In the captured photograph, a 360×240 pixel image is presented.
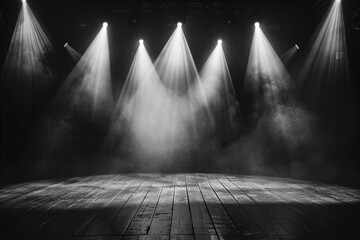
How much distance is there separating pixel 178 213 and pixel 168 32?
6.33 metres

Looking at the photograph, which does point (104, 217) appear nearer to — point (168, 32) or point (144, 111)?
point (144, 111)

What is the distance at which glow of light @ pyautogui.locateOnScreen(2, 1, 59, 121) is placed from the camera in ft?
23.2

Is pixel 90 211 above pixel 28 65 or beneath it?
beneath

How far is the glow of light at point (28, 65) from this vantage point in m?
7.08

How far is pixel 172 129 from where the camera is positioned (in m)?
8.80

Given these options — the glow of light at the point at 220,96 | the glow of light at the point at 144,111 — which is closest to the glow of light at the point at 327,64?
the glow of light at the point at 220,96

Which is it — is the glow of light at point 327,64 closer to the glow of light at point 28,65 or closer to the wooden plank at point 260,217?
the wooden plank at point 260,217

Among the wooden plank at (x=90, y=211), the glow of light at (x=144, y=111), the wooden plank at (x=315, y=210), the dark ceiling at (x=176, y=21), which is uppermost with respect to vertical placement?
the dark ceiling at (x=176, y=21)

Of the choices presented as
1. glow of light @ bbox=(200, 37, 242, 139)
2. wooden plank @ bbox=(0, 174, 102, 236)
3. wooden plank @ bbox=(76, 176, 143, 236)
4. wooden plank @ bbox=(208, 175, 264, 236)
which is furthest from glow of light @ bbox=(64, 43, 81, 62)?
wooden plank @ bbox=(208, 175, 264, 236)

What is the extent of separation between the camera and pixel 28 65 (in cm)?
743

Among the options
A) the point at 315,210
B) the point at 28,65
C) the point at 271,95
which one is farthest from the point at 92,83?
the point at 315,210

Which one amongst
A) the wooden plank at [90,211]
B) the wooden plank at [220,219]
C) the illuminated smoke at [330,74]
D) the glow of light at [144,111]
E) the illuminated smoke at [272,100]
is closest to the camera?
the wooden plank at [220,219]

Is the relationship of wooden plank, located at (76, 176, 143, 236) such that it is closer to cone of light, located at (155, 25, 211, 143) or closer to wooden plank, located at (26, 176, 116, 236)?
wooden plank, located at (26, 176, 116, 236)

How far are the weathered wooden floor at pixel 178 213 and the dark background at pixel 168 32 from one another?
2542mm
